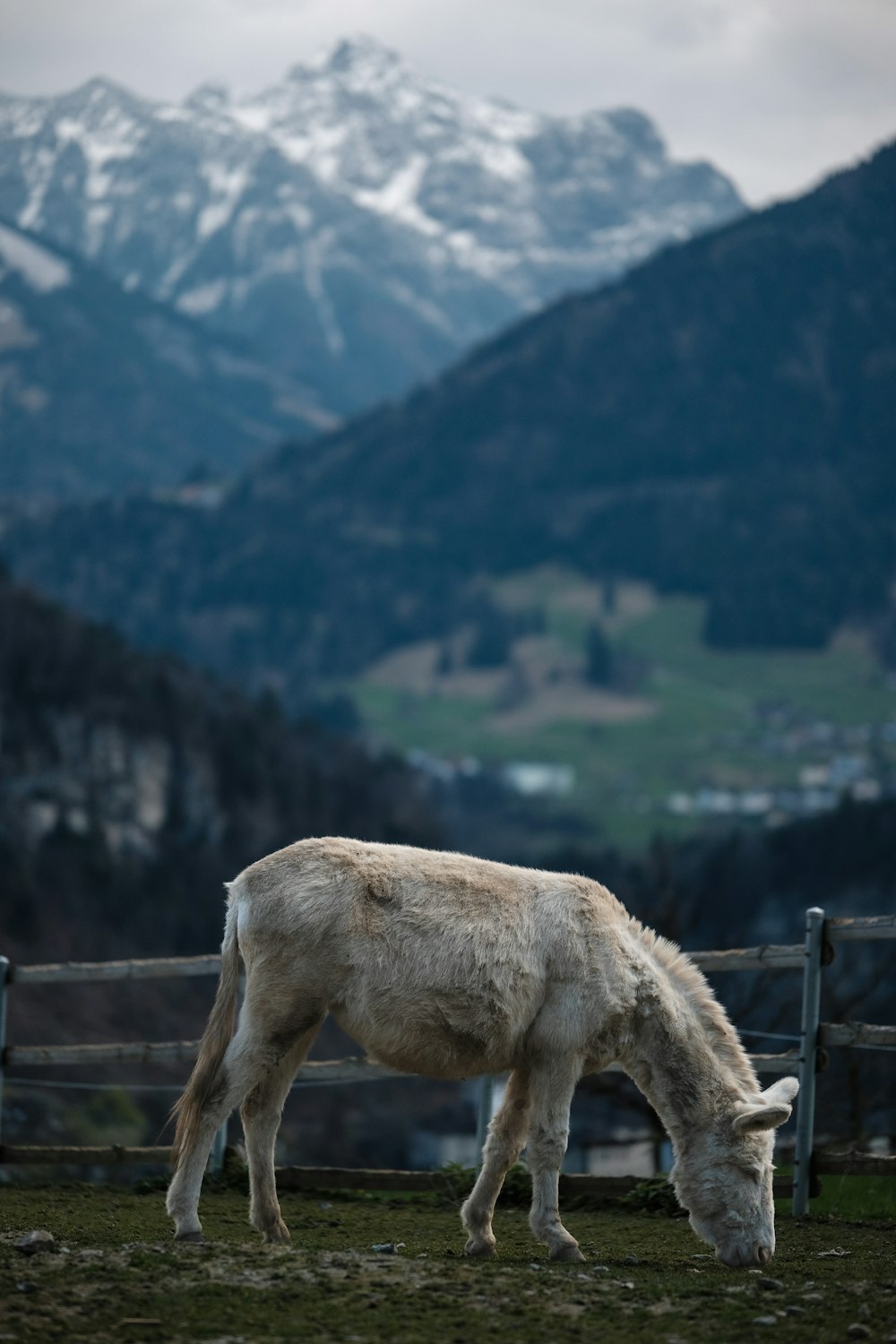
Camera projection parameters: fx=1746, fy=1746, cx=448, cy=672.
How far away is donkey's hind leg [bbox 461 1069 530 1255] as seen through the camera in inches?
381

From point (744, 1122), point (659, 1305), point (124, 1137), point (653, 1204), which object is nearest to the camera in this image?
point (659, 1305)

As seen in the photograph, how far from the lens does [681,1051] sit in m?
10.1

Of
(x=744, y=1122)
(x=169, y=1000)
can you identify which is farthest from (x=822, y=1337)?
(x=169, y=1000)

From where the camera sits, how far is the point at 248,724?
14862 centimetres

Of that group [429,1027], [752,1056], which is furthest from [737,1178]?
[429,1027]

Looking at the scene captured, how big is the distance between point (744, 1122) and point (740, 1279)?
1.00 m

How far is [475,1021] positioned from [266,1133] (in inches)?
53.9

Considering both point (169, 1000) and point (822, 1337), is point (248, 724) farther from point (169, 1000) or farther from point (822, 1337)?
point (822, 1337)

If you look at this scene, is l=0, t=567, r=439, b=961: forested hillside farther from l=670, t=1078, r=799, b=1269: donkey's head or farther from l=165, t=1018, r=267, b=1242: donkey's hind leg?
l=670, t=1078, r=799, b=1269: donkey's head

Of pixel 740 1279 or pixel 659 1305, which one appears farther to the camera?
pixel 740 1279

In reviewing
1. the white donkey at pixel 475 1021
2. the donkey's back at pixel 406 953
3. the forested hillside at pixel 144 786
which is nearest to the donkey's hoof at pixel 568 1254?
the white donkey at pixel 475 1021

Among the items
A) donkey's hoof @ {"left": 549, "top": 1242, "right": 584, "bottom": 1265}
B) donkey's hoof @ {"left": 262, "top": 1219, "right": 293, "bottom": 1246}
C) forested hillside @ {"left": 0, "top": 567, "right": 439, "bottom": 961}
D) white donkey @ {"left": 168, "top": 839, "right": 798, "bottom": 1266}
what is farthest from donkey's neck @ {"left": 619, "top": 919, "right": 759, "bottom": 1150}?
forested hillside @ {"left": 0, "top": 567, "right": 439, "bottom": 961}

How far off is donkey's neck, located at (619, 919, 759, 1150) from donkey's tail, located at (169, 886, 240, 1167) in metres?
2.31

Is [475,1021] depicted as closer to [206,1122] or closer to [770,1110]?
[206,1122]
